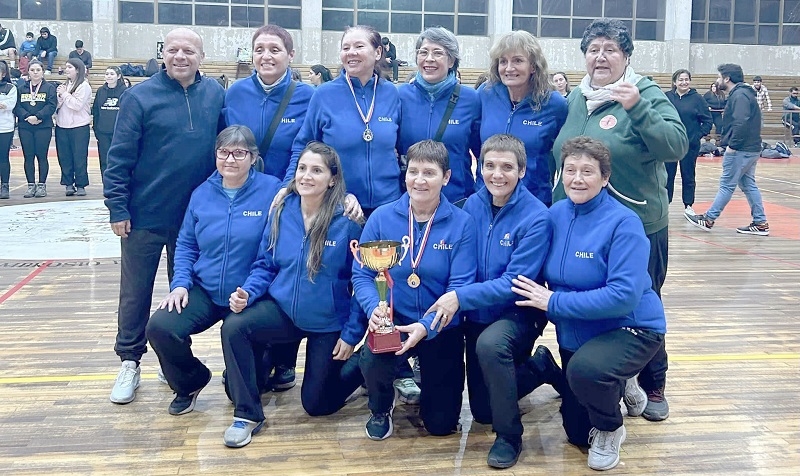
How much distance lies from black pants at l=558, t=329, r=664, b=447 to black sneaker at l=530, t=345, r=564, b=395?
1.12 ft

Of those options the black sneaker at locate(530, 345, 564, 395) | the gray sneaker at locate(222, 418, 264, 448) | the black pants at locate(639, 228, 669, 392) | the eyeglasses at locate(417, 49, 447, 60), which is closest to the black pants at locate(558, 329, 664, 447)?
the black sneaker at locate(530, 345, 564, 395)

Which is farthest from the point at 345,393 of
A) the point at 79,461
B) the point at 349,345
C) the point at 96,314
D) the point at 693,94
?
the point at 693,94

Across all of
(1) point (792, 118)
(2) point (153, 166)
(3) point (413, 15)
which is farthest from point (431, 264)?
(3) point (413, 15)

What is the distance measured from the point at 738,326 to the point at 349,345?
3057 mm

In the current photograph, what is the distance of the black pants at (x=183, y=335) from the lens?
3.75m

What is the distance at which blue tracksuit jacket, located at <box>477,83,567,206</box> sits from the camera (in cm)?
397

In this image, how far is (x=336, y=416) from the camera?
394cm

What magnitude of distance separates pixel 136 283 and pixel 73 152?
8228mm

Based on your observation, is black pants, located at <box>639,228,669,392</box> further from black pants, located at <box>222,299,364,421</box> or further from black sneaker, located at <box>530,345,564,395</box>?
black pants, located at <box>222,299,364,421</box>

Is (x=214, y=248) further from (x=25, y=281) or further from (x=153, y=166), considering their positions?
(x=25, y=281)

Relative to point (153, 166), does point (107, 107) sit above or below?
above

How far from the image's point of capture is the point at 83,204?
10.8 metres

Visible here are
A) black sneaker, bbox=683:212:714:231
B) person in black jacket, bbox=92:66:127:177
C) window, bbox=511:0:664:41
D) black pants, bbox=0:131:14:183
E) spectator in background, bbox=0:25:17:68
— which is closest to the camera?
black sneaker, bbox=683:212:714:231

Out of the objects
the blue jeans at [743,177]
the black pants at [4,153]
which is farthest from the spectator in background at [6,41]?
the blue jeans at [743,177]
